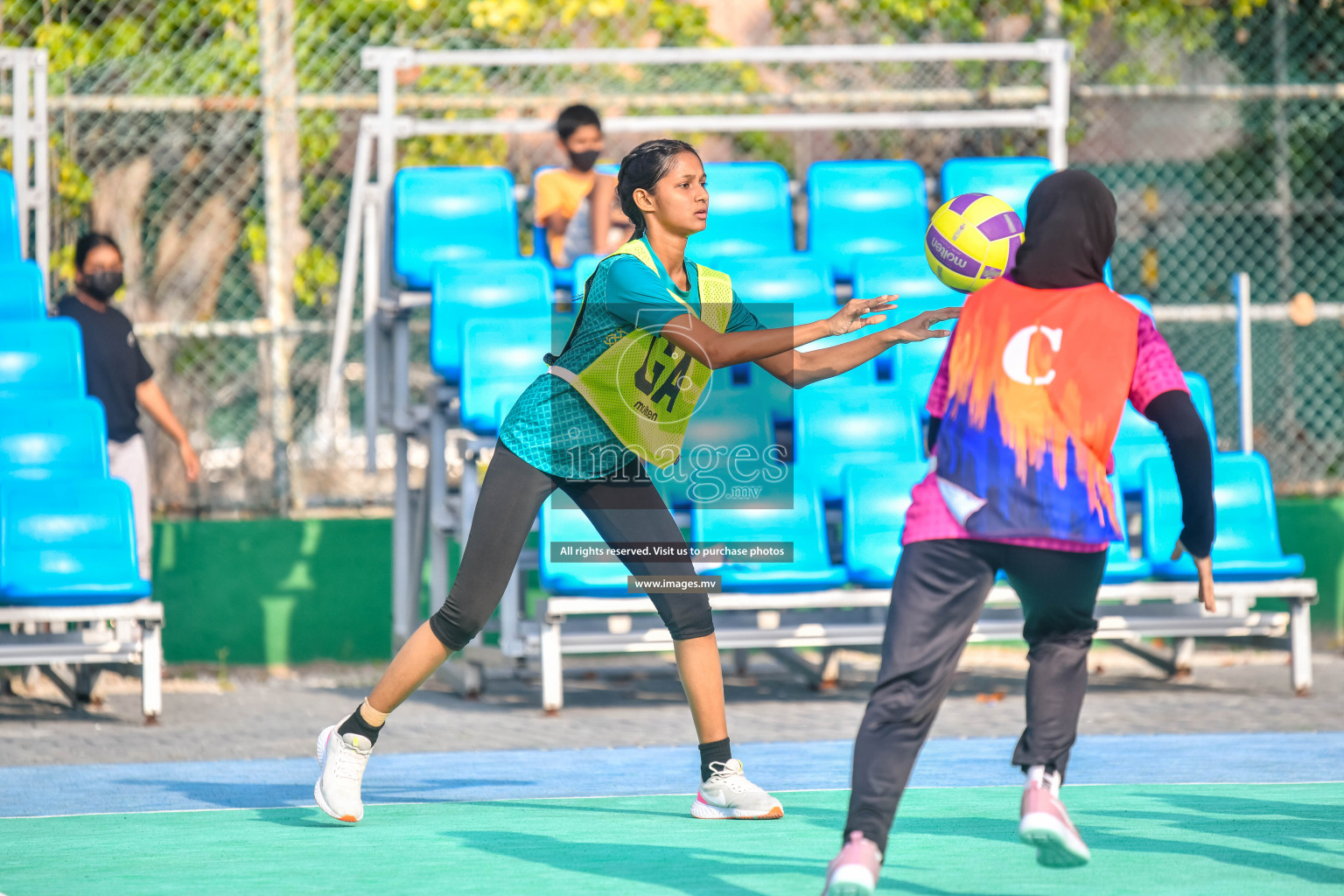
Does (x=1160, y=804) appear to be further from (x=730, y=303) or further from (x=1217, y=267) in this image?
(x=1217, y=267)

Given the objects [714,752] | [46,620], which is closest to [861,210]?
[46,620]

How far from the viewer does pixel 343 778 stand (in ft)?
16.0

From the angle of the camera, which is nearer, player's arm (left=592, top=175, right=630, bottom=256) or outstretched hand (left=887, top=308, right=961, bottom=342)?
outstretched hand (left=887, top=308, right=961, bottom=342)

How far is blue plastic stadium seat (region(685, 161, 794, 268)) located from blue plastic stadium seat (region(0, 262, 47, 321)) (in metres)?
3.69

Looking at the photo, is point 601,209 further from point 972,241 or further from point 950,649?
point 950,649

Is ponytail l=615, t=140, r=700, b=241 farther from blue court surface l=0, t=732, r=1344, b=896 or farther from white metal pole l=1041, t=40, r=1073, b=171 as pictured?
white metal pole l=1041, t=40, r=1073, b=171

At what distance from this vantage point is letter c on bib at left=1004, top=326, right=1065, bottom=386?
3.58 m

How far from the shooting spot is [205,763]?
6.51 meters

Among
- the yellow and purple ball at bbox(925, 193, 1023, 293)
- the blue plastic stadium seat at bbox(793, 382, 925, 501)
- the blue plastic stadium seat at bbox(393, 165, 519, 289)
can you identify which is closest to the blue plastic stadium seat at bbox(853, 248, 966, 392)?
the blue plastic stadium seat at bbox(793, 382, 925, 501)

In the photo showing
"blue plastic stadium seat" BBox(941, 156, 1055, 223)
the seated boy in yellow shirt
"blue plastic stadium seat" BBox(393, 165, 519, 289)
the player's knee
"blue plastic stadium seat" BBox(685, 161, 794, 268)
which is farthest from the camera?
"blue plastic stadium seat" BBox(685, 161, 794, 268)

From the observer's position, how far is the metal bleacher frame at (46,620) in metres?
7.53

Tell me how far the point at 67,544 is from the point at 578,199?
3437mm

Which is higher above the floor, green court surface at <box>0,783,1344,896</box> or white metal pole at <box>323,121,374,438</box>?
white metal pole at <box>323,121,374,438</box>

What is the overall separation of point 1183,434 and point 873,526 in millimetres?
4308
